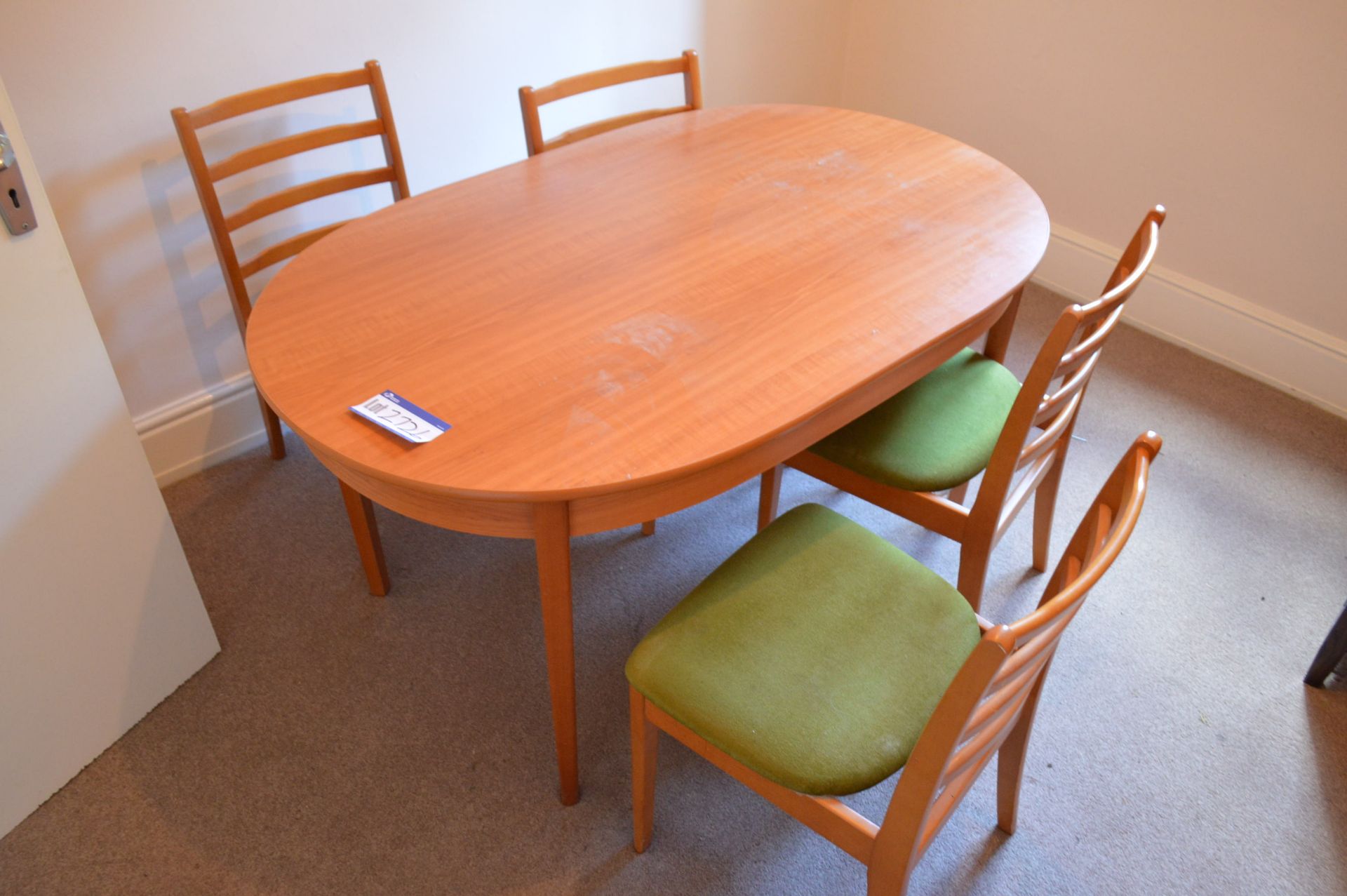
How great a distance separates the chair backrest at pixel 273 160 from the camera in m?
1.86

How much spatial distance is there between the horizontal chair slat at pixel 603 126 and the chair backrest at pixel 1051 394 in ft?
3.70

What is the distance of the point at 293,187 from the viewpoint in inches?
84.1

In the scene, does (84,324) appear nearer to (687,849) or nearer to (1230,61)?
(687,849)

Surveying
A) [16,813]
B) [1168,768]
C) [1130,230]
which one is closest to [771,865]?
[1168,768]

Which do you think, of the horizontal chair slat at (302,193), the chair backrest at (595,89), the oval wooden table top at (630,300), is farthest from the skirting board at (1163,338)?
the chair backrest at (595,89)

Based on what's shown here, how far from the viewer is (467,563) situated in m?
2.05

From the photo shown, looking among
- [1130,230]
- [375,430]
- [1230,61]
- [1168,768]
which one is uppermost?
[1230,61]

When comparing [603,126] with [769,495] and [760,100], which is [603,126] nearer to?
[769,495]

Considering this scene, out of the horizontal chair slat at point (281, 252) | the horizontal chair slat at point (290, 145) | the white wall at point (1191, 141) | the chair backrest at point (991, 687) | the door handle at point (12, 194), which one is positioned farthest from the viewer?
the white wall at point (1191, 141)

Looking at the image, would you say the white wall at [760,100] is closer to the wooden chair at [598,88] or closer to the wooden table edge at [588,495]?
the wooden chair at [598,88]

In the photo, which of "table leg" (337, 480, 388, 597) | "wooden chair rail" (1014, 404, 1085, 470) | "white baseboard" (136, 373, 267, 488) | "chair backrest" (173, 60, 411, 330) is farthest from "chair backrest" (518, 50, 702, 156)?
"wooden chair rail" (1014, 404, 1085, 470)

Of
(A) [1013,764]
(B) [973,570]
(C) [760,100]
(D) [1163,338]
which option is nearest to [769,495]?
(B) [973,570]

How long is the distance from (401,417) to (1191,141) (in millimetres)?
2404

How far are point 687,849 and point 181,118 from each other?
162 centimetres
